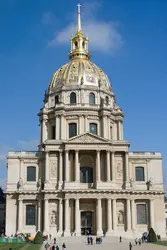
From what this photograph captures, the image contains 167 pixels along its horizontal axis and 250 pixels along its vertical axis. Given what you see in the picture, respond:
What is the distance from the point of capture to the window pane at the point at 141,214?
60156mm

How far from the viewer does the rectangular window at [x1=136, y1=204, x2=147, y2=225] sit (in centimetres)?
6016

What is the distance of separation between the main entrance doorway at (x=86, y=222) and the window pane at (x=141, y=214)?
7.73m

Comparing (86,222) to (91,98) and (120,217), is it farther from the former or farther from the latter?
(91,98)

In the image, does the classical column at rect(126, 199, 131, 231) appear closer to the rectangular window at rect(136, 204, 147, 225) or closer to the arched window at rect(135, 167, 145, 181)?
the rectangular window at rect(136, 204, 147, 225)

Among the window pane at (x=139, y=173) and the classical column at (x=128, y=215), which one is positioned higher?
the window pane at (x=139, y=173)

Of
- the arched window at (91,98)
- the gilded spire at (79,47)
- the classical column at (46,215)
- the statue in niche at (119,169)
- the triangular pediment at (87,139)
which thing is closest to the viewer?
the classical column at (46,215)

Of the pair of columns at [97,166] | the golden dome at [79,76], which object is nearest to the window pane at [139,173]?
Result: the pair of columns at [97,166]

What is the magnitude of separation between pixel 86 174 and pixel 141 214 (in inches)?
425

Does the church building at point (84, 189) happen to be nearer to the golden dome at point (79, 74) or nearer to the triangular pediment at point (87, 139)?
the triangular pediment at point (87, 139)

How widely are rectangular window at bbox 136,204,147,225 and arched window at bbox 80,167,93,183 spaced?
891 centimetres

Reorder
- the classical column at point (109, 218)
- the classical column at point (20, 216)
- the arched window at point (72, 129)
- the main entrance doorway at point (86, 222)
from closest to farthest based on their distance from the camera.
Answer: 1. the classical column at point (109, 218)
2. the classical column at point (20, 216)
3. the main entrance doorway at point (86, 222)
4. the arched window at point (72, 129)

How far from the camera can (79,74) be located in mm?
72125

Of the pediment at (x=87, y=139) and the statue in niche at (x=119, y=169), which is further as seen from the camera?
the statue in niche at (x=119, y=169)

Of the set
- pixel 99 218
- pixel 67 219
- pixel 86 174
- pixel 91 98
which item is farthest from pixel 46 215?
pixel 91 98
